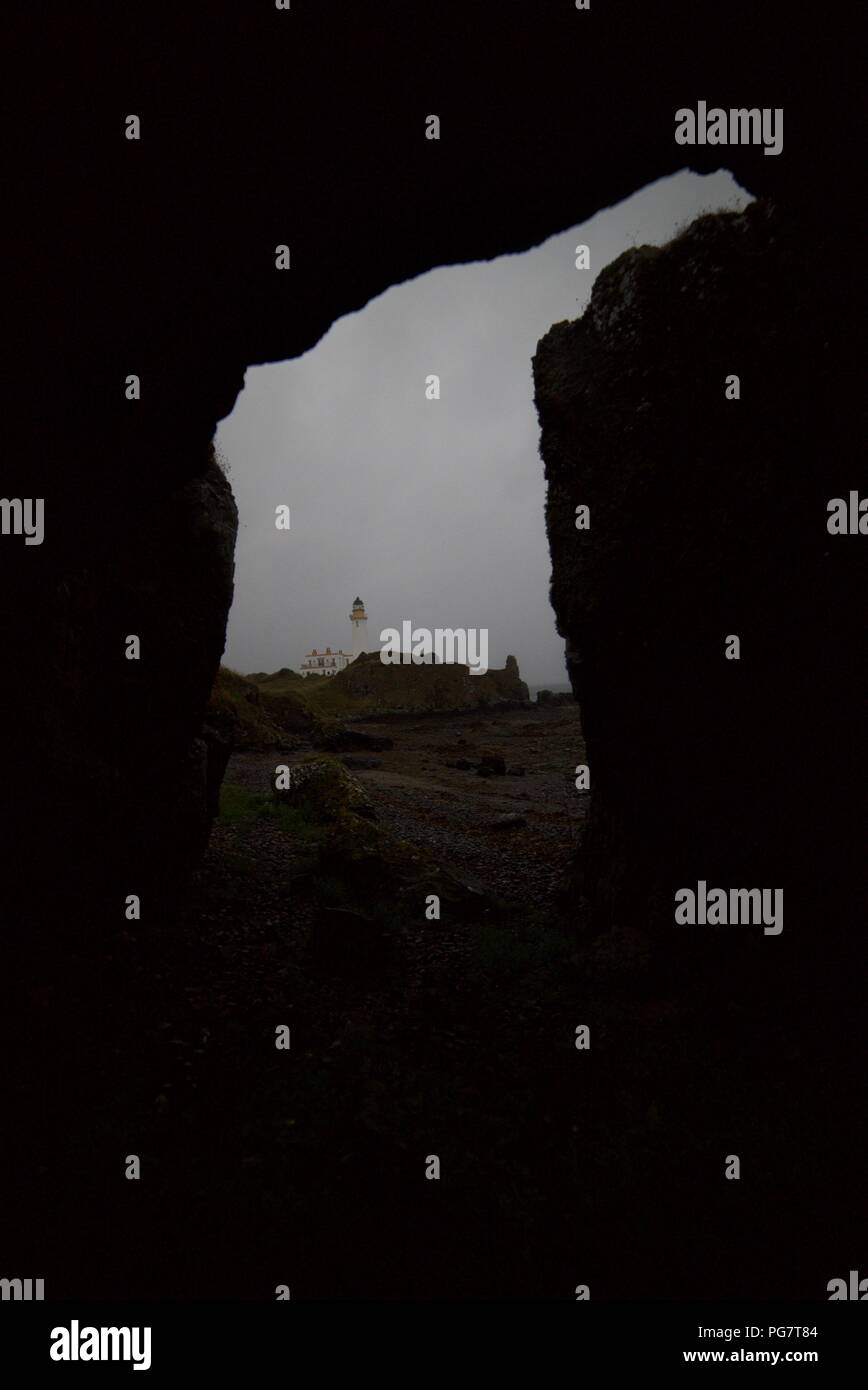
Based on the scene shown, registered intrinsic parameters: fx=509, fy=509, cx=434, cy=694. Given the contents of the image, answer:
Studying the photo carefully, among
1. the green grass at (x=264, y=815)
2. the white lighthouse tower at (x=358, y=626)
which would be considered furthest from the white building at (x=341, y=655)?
the green grass at (x=264, y=815)

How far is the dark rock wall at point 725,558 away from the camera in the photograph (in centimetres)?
534

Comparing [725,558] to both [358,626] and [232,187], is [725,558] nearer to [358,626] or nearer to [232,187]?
[232,187]

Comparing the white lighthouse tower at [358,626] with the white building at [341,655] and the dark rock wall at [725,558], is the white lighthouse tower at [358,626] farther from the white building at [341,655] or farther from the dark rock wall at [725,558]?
the dark rock wall at [725,558]

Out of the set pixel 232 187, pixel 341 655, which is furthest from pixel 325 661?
pixel 232 187

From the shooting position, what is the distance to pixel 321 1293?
412 centimetres

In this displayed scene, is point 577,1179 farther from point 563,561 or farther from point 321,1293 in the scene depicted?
point 563,561

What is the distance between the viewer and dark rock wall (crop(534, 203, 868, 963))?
534 centimetres

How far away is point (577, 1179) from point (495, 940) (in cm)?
405

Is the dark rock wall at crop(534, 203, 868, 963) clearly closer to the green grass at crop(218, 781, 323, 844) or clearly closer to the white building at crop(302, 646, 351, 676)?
the green grass at crop(218, 781, 323, 844)

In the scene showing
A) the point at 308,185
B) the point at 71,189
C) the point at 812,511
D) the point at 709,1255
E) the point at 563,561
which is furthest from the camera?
the point at 563,561

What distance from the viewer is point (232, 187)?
14.3 feet

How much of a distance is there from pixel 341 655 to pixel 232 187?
459 feet

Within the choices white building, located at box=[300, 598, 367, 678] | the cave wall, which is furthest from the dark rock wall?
white building, located at box=[300, 598, 367, 678]
